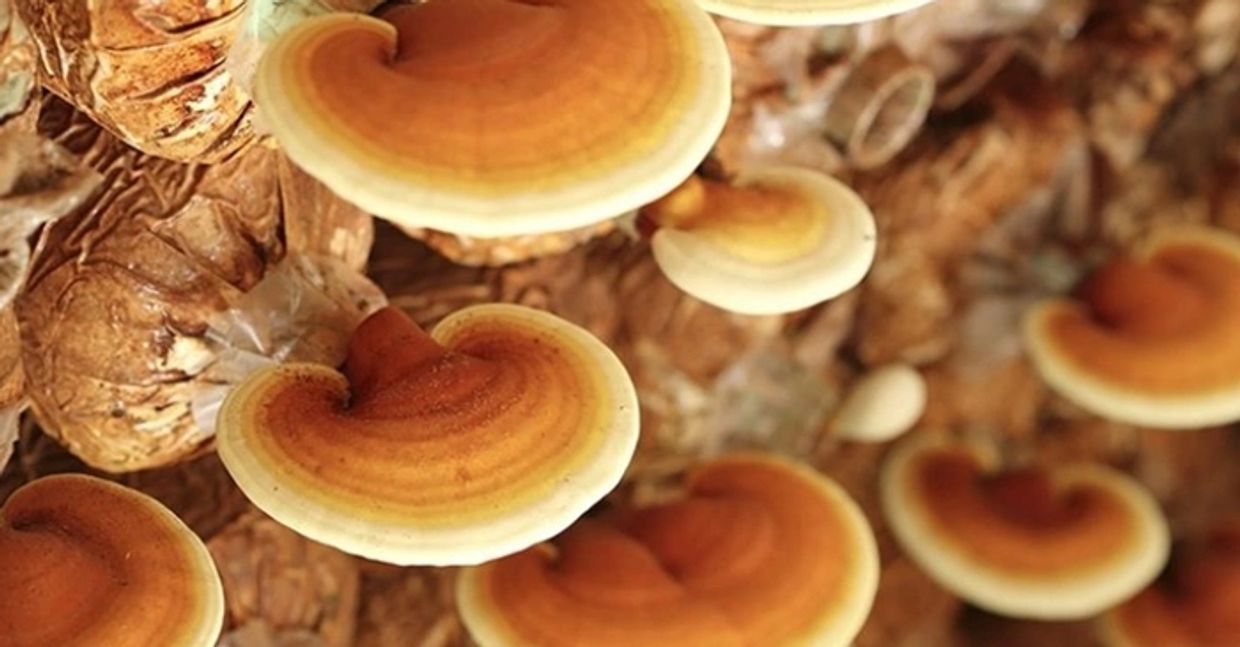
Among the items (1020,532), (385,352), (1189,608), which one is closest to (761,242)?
(385,352)

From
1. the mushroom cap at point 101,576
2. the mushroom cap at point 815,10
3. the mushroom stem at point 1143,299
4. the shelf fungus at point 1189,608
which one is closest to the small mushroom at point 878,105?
the mushroom stem at point 1143,299

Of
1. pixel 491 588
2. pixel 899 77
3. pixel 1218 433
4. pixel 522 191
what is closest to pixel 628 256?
pixel 899 77

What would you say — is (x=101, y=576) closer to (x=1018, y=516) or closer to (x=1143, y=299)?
(x=1018, y=516)

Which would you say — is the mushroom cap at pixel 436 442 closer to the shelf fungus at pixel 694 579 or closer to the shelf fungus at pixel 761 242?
the shelf fungus at pixel 761 242

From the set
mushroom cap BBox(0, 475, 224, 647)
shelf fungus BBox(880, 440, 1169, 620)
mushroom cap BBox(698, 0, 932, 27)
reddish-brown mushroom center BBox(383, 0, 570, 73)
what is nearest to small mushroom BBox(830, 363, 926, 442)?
shelf fungus BBox(880, 440, 1169, 620)

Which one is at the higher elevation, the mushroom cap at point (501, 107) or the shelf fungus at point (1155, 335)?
the mushroom cap at point (501, 107)

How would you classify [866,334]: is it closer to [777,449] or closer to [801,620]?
[777,449]

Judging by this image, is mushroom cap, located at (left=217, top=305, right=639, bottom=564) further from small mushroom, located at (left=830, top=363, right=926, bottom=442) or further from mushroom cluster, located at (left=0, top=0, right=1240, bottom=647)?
small mushroom, located at (left=830, top=363, right=926, bottom=442)
